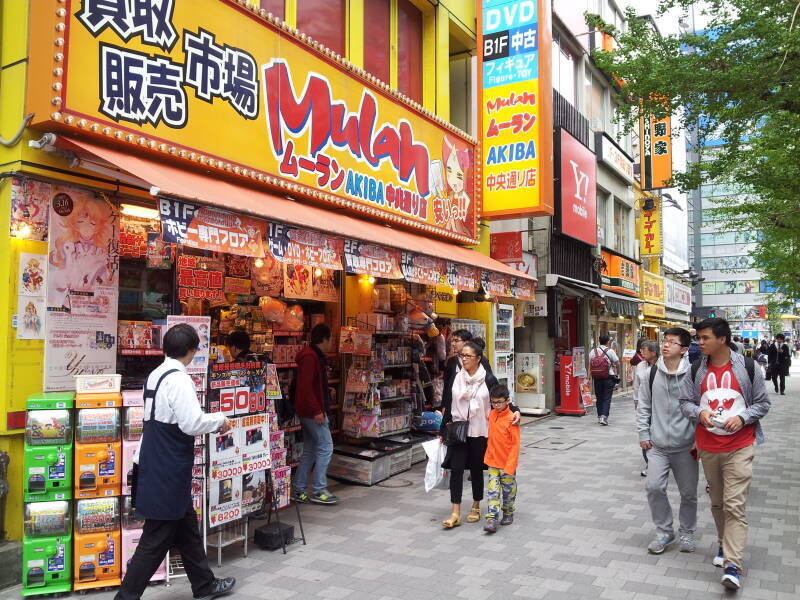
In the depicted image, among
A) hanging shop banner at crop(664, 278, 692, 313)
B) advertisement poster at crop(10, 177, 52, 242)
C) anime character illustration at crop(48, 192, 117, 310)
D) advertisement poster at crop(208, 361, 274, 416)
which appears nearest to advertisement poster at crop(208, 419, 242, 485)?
advertisement poster at crop(208, 361, 274, 416)

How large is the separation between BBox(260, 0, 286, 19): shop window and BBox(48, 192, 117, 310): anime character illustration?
3896 millimetres

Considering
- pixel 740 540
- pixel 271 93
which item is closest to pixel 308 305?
pixel 271 93

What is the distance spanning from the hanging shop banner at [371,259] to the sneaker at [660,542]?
158 inches

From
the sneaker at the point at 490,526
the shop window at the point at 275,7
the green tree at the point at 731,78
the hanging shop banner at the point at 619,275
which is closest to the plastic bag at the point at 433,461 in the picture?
the sneaker at the point at 490,526

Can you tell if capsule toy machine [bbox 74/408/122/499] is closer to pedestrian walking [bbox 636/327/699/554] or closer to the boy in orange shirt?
the boy in orange shirt

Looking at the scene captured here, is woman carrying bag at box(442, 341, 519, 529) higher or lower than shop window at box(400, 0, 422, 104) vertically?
lower

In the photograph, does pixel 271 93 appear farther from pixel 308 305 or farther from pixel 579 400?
pixel 579 400

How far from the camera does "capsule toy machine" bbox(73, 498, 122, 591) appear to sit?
473 centimetres

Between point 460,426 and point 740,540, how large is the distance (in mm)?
2755

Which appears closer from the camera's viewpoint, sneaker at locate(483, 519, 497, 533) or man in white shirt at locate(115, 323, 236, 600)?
man in white shirt at locate(115, 323, 236, 600)

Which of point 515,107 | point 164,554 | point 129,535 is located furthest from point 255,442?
point 515,107

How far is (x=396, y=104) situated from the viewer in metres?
9.84

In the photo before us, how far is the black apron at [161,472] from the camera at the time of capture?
4.26 metres

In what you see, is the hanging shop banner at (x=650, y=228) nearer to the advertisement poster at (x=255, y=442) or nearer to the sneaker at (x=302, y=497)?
the sneaker at (x=302, y=497)
